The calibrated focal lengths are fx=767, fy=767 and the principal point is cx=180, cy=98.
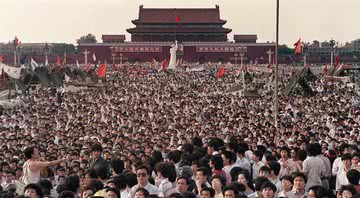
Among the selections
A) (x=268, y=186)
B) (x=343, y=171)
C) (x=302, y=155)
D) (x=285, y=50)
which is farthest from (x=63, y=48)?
(x=268, y=186)

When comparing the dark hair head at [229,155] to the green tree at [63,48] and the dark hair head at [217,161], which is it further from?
the green tree at [63,48]

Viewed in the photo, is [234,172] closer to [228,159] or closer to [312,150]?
[228,159]

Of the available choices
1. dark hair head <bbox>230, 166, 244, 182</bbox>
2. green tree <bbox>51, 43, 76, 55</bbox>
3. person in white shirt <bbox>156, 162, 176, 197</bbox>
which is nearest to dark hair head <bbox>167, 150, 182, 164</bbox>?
dark hair head <bbox>230, 166, 244, 182</bbox>

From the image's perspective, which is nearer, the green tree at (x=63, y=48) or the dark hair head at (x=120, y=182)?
the dark hair head at (x=120, y=182)

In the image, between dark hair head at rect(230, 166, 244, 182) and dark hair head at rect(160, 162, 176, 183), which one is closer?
dark hair head at rect(160, 162, 176, 183)

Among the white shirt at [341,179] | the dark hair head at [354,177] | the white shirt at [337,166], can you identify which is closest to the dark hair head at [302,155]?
the white shirt at [337,166]

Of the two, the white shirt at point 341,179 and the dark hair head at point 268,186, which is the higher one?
the dark hair head at point 268,186

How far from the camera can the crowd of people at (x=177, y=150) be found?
7.51 metres

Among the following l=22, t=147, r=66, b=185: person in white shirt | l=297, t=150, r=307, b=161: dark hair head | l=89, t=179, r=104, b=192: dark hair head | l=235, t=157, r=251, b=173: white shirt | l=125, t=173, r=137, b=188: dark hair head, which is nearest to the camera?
l=89, t=179, r=104, b=192: dark hair head

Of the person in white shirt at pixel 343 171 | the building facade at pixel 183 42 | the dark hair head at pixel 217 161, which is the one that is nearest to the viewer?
the dark hair head at pixel 217 161

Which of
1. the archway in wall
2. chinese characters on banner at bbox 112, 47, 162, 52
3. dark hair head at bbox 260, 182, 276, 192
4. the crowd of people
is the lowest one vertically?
the crowd of people

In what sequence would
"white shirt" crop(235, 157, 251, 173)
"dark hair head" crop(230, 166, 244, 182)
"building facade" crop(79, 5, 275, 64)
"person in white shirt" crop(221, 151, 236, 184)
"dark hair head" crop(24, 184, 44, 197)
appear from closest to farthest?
"dark hair head" crop(24, 184, 44, 197), "dark hair head" crop(230, 166, 244, 182), "person in white shirt" crop(221, 151, 236, 184), "white shirt" crop(235, 157, 251, 173), "building facade" crop(79, 5, 275, 64)

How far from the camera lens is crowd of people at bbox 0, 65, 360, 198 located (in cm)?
751

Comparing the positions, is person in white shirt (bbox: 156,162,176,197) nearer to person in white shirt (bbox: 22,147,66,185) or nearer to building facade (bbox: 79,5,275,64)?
person in white shirt (bbox: 22,147,66,185)
